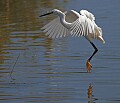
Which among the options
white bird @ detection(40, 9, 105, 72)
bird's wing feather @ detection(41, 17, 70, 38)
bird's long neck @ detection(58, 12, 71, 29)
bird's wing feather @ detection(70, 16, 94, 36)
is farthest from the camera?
bird's wing feather @ detection(41, 17, 70, 38)

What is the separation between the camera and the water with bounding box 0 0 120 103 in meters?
11.6

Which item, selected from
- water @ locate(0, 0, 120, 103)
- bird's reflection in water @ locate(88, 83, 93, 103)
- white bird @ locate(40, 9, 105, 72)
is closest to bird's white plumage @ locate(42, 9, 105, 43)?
white bird @ locate(40, 9, 105, 72)

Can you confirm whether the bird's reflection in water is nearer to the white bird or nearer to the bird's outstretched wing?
the white bird

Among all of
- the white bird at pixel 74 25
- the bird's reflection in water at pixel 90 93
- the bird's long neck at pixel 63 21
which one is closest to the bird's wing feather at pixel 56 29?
the white bird at pixel 74 25

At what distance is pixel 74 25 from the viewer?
13.0 meters

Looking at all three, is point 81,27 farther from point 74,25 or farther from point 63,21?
point 63,21

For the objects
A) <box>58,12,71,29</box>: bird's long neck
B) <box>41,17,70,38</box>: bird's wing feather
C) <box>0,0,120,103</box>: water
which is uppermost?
<box>58,12,71,29</box>: bird's long neck

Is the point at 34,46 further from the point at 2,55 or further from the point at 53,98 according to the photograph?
the point at 53,98

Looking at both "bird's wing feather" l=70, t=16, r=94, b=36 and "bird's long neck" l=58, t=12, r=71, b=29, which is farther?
"bird's long neck" l=58, t=12, r=71, b=29

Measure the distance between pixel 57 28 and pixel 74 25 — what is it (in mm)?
1244

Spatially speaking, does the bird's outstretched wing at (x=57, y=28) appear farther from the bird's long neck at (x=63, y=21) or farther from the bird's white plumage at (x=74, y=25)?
the bird's long neck at (x=63, y=21)

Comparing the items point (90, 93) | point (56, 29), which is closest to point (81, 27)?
point (56, 29)

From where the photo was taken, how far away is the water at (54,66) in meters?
11.6

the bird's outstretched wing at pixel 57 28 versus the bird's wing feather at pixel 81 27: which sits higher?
the bird's wing feather at pixel 81 27
